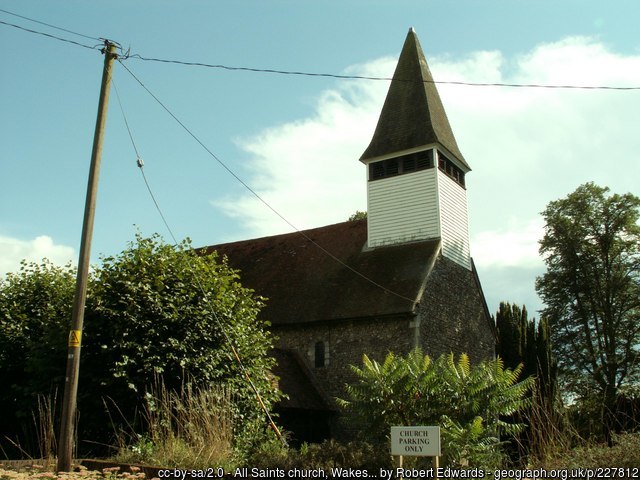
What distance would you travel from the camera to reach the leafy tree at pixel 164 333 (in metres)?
11.6

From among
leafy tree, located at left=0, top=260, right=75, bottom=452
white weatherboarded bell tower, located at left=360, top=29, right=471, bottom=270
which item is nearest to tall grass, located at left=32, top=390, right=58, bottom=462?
leafy tree, located at left=0, top=260, right=75, bottom=452

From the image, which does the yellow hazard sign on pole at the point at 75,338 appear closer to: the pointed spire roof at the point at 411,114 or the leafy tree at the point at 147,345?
the leafy tree at the point at 147,345

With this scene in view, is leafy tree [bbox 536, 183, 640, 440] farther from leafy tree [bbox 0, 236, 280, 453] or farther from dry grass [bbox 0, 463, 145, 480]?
dry grass [bbox 0, 463, 145, 480]

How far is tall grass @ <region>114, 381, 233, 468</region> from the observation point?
9.58m

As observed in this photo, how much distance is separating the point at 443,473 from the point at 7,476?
5719 mm

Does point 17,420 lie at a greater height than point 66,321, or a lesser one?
lesser

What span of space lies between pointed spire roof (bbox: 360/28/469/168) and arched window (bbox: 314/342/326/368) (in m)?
7.69

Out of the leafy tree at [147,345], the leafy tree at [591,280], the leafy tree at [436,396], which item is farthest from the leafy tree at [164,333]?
the leafy tree at [591,280]

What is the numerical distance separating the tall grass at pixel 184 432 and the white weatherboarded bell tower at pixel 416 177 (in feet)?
38.2

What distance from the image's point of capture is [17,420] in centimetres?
1384

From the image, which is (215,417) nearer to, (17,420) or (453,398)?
(453,398)

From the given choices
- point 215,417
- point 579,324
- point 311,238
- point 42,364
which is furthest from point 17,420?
point 579,324

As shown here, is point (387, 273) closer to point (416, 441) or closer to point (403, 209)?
point (403, 209)

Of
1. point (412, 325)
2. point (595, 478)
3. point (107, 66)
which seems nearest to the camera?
point (595, 478)
